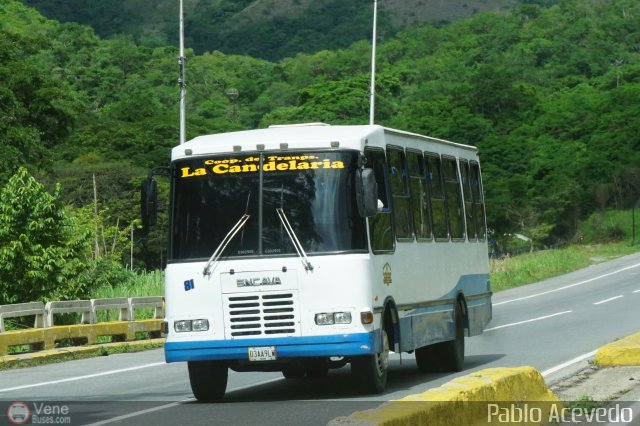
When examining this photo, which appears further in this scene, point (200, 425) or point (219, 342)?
point (219, 342)

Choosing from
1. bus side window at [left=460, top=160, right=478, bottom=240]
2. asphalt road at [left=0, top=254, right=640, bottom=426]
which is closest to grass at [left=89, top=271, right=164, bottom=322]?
asphalt road at [left=0, top=254, right=640, bottom=426]

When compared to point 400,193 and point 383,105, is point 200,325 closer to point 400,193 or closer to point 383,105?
point 400,193

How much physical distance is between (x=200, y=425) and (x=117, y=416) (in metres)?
1.29

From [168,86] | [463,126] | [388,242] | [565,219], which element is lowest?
[388,242]

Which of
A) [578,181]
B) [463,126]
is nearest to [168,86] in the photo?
[463,126]

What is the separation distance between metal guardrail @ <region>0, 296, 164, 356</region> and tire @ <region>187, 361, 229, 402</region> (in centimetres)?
878

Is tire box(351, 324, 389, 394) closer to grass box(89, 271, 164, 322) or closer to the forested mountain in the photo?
grass box(89, 271, 164, 322)

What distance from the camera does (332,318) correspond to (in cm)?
1374

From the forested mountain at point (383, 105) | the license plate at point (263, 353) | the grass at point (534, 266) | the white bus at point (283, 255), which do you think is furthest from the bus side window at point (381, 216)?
the forested mountain at point (383, 105)

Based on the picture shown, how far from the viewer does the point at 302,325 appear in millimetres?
13742

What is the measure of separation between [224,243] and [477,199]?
22.0 feet

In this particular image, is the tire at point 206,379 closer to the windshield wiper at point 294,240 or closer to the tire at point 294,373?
the windshield wiper at point 294,240

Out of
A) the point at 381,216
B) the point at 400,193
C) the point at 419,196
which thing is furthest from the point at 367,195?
the point at 419,196

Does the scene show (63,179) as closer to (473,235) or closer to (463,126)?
(463,126)
